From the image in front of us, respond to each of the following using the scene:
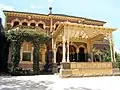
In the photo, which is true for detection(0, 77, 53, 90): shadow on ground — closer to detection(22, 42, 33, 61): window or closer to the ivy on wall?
the ivy on wall

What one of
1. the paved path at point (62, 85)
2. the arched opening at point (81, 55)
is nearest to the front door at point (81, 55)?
the arched opening at point (81, 55)

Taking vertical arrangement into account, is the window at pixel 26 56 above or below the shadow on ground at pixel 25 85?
above

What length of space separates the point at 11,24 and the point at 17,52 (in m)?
5.45

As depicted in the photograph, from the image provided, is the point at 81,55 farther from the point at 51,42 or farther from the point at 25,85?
the point at 25,85

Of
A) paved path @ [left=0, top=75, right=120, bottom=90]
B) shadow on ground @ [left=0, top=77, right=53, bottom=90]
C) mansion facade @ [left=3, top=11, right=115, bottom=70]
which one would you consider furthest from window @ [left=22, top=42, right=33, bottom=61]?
shadow on ground @ [left=0, top=77, right=53, bottom=90]

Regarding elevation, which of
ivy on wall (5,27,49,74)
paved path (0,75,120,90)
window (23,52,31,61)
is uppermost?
ivy on wall (5,27,49,74)

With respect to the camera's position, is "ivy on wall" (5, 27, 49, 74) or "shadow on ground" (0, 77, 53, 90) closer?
"shadow on ground" (0, 77, 53, 90)

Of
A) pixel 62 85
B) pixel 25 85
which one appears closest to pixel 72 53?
pixel 62 85

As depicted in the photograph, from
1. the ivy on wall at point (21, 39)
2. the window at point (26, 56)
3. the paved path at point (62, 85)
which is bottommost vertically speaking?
the paved path at point (62, 85)

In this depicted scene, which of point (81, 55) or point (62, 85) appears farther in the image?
point (81, 55)

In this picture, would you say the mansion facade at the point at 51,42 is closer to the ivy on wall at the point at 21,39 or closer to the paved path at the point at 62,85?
the ivy on wall at the point at 21,39

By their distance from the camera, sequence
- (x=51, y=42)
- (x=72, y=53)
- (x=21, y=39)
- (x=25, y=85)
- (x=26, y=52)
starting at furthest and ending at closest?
1. (x=72, y=53)
2. (x=51, y=42)
3. (x=26, y=52)
4. (x=21, y=39)
5. (x=25, y=85)

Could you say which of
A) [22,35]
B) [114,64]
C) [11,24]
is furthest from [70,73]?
[11,24]

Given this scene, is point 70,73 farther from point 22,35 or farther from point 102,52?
point 102,52
